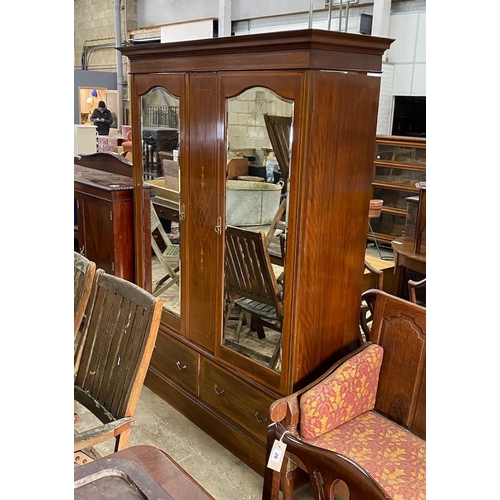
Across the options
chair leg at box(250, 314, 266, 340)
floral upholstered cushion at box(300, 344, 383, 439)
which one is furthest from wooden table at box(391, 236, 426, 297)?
chair leg at box(250, 314, 266, 340)

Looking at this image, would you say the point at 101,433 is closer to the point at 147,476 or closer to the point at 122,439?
the point at 122,439

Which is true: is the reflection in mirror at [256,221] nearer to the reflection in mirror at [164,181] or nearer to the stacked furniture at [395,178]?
the reflection in mirror at [164,181]

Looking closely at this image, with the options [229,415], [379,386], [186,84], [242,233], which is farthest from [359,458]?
[186,84]

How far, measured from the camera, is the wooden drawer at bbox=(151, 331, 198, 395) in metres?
2.56

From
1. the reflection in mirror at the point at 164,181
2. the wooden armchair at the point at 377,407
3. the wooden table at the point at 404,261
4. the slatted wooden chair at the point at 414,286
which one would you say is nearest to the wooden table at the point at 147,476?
the wooden armchair at the point at 377,407

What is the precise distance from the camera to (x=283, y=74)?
1804 millimetres

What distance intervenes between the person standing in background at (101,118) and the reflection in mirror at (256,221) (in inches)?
305

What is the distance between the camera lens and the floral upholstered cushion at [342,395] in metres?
1.82

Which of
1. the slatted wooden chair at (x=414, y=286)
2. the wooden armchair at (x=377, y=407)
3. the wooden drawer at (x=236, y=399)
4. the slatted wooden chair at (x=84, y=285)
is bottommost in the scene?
the wooden drawer at (x=236, y=399)

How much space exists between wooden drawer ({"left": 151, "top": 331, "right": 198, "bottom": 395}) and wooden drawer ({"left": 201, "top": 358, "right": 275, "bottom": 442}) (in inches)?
3.4

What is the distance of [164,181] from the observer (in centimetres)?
257
